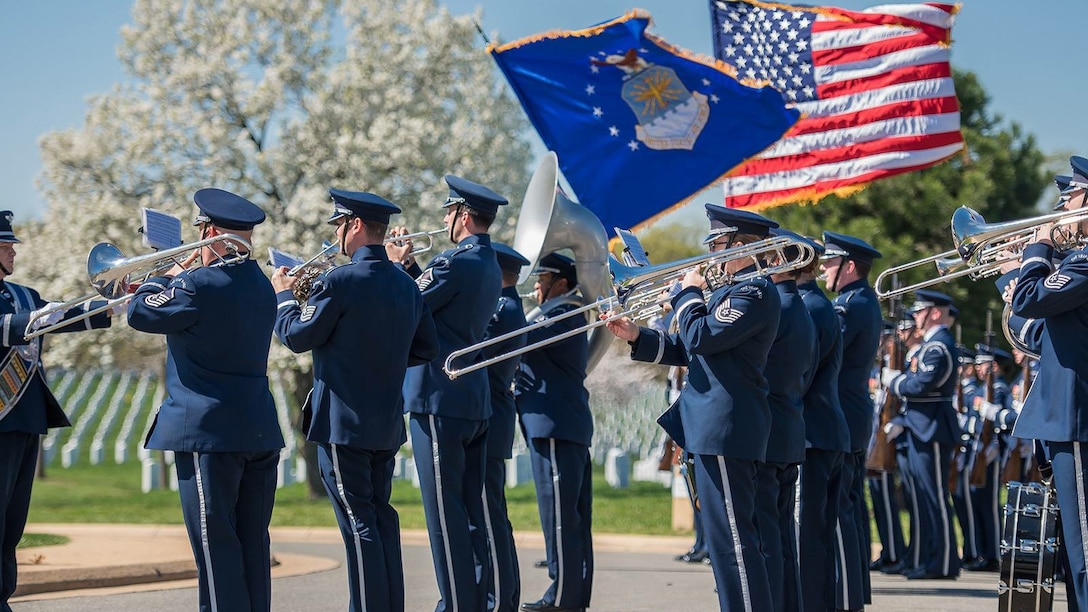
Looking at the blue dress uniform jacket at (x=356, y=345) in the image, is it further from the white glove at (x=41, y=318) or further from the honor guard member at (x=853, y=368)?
the honor guard member at (x=853, y=368)

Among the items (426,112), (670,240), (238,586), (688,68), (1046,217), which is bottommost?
(238,586)

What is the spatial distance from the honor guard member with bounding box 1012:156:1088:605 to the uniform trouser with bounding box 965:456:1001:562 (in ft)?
18.9

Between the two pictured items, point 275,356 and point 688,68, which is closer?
point 688,68

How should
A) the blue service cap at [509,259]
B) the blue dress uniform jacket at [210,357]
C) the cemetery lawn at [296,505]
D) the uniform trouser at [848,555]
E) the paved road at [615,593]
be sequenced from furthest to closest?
the cemetery lawn at [296,505], the paved road at [615,593], the blue service cap at [509,259], the uniform trouser at [848,555], the blue dress uniform jacket at [210,357]

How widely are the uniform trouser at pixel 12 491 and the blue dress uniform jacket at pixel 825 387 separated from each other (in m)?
3.95

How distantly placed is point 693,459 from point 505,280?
2.05 m

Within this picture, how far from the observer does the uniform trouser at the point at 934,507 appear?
9922mm

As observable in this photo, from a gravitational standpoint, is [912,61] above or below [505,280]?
above

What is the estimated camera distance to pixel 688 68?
10.6 m

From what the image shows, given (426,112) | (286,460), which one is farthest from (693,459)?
(286,460)

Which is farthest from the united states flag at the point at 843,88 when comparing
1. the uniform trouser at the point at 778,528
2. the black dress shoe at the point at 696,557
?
the uniform trouser at the point at 778,528

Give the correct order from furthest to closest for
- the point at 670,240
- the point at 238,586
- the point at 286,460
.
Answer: the point at 670,240 < the point at 286,460 < the point at 238,586

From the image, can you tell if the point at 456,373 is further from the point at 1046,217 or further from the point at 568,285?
the point at 1046,217

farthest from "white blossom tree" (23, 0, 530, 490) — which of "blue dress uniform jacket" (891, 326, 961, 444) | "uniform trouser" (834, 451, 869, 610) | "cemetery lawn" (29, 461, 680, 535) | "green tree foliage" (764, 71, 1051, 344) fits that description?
"uniform trouser" (834, 451, 869, 610)
